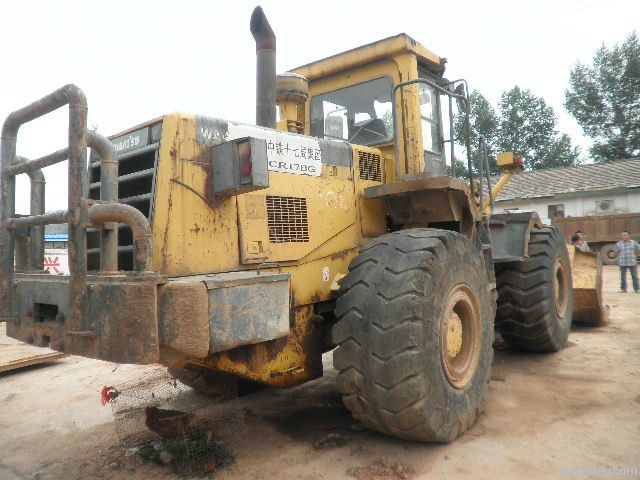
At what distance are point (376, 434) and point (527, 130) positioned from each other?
50568 millimetres

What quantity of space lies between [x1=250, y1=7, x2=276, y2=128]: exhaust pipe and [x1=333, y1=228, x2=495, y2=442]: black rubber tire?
143 cm

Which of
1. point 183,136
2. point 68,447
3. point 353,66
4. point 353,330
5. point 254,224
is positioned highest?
point 353,66

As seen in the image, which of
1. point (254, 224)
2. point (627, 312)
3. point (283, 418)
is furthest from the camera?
point (627, 312)

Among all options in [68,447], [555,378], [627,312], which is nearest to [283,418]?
[68,447]

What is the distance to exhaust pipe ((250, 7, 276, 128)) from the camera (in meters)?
4.10

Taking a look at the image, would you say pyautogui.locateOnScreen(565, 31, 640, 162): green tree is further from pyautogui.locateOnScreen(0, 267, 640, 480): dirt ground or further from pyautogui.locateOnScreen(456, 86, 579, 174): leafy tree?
pyautogui.locateOnScreen(0, 267, 640, 480): dirt ground

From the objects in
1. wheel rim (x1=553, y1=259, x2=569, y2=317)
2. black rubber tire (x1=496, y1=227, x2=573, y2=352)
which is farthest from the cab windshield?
wheel rim (x1=553, y1=259, x2=569, y2=317)

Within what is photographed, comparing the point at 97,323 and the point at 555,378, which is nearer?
the point at 97,323

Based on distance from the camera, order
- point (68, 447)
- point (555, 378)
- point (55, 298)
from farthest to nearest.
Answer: point (555, 378), point (68, 447), point (55, 298)

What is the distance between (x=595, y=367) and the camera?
527cm

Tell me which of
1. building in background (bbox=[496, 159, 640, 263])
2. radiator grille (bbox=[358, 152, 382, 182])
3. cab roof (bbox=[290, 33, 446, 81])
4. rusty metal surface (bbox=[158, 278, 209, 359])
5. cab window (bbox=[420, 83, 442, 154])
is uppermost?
building in background (bbox=[496, 159, 640, 263])

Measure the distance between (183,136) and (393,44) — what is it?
7.83 ft

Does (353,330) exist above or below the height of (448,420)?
above

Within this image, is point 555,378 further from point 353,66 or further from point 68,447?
point 68,447
